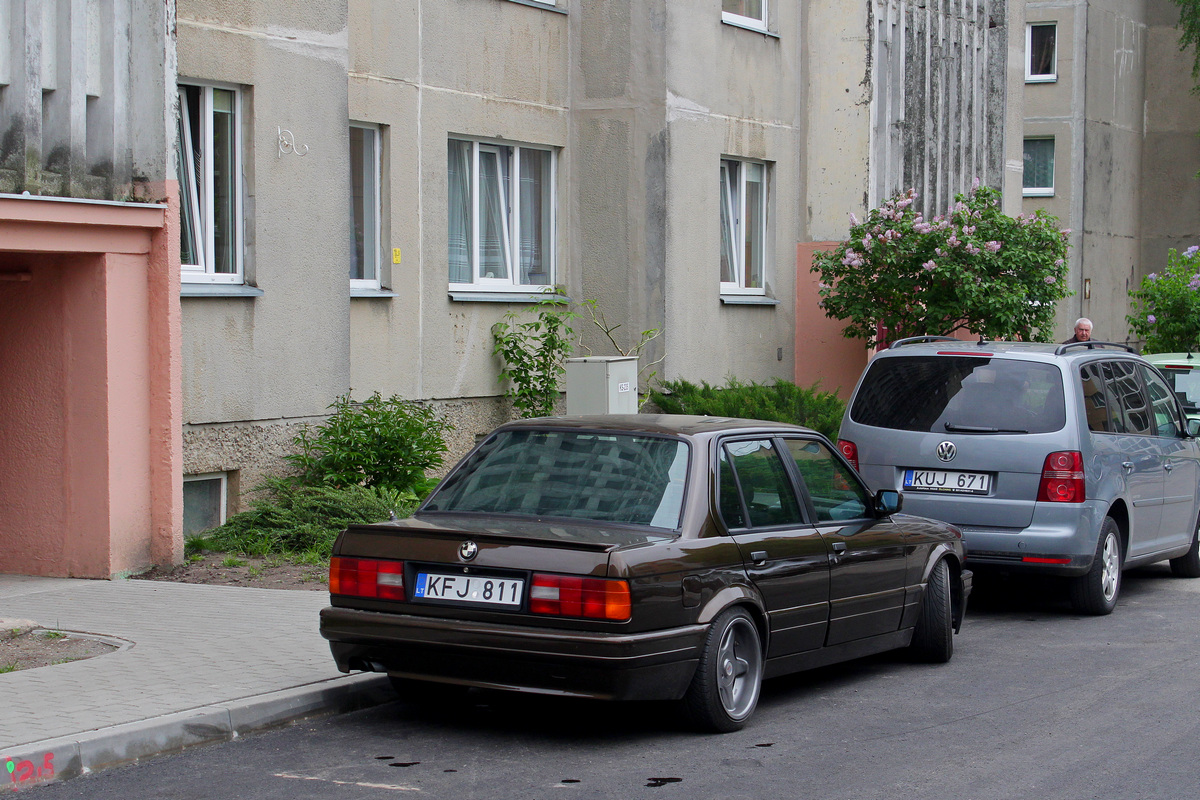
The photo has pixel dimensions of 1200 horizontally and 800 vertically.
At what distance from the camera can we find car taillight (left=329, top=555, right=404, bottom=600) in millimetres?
6191

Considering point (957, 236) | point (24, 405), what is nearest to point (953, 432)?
point (24, 405)

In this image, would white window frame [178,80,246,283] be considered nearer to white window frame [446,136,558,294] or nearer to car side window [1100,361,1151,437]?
white window frame [446,136,558,294]

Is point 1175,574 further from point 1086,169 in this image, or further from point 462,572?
point 1086,169

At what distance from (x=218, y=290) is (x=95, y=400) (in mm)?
1813

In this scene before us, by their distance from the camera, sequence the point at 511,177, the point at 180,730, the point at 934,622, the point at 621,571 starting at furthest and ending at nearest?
the point at 511,177, the point at 934,622, the point at 180,730, the point at 621,571

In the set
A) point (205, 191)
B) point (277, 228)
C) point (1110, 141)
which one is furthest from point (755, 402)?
point (1110, 141)

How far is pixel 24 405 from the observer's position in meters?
10.1

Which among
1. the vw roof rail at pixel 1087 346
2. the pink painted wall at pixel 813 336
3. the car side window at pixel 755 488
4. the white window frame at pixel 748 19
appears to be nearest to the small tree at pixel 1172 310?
the pink painted wall at pixel 813 336

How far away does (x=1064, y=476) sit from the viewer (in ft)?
30.7

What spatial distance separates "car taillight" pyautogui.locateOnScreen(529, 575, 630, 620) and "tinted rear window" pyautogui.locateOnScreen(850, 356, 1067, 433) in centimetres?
455

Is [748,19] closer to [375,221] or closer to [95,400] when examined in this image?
[375,221]

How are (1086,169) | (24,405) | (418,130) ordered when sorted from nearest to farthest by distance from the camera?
(24,405)
(418,130)
(1086,169)

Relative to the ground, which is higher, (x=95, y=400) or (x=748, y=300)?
(x=748, y=300)

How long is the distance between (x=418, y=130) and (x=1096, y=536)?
302 inches
